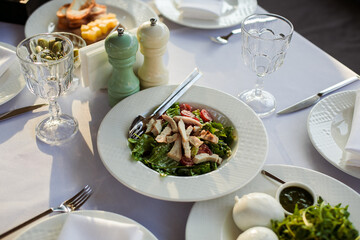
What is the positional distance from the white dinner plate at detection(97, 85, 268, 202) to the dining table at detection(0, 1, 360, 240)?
0.08 metres

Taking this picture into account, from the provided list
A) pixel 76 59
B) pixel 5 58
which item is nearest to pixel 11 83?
pixel 5 58

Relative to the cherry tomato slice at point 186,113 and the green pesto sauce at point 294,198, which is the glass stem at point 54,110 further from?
the green pesto sauce at point 294,198

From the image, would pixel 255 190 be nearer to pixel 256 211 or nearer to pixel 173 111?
pixel 256 211

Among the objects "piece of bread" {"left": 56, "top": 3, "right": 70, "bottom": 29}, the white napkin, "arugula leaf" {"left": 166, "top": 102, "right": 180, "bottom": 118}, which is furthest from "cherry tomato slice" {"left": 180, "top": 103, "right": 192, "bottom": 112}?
"piece of bread" {"left": 56, "top": 3, "right": 70, "bottom": 29}

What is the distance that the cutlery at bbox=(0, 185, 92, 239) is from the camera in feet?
3.03

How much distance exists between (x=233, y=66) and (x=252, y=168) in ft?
1.87

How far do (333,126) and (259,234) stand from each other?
21.2 inches

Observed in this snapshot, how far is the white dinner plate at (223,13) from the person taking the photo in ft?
5.28

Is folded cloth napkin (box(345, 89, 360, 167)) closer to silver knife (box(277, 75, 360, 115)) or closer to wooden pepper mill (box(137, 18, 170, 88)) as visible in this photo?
silver knife (box(277, 75, 360, 115))

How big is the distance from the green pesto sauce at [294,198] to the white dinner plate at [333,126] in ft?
0.59

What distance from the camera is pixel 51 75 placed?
1.08 meters

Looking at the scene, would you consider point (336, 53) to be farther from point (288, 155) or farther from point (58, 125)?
point (58, 125)

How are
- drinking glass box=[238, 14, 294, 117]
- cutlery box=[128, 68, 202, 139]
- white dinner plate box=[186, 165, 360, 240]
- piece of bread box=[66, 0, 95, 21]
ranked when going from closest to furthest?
white dinner plate box=[186, 165, 360, 240], cutlery box=[128, 68, 202, 139], drinking glass box=[238, 14, 294, 117], piece of bread box=[66, 0, 95, 21]

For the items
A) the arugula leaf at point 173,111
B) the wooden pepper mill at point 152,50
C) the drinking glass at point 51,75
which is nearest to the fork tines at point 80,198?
the drinking glass at point 51,75
